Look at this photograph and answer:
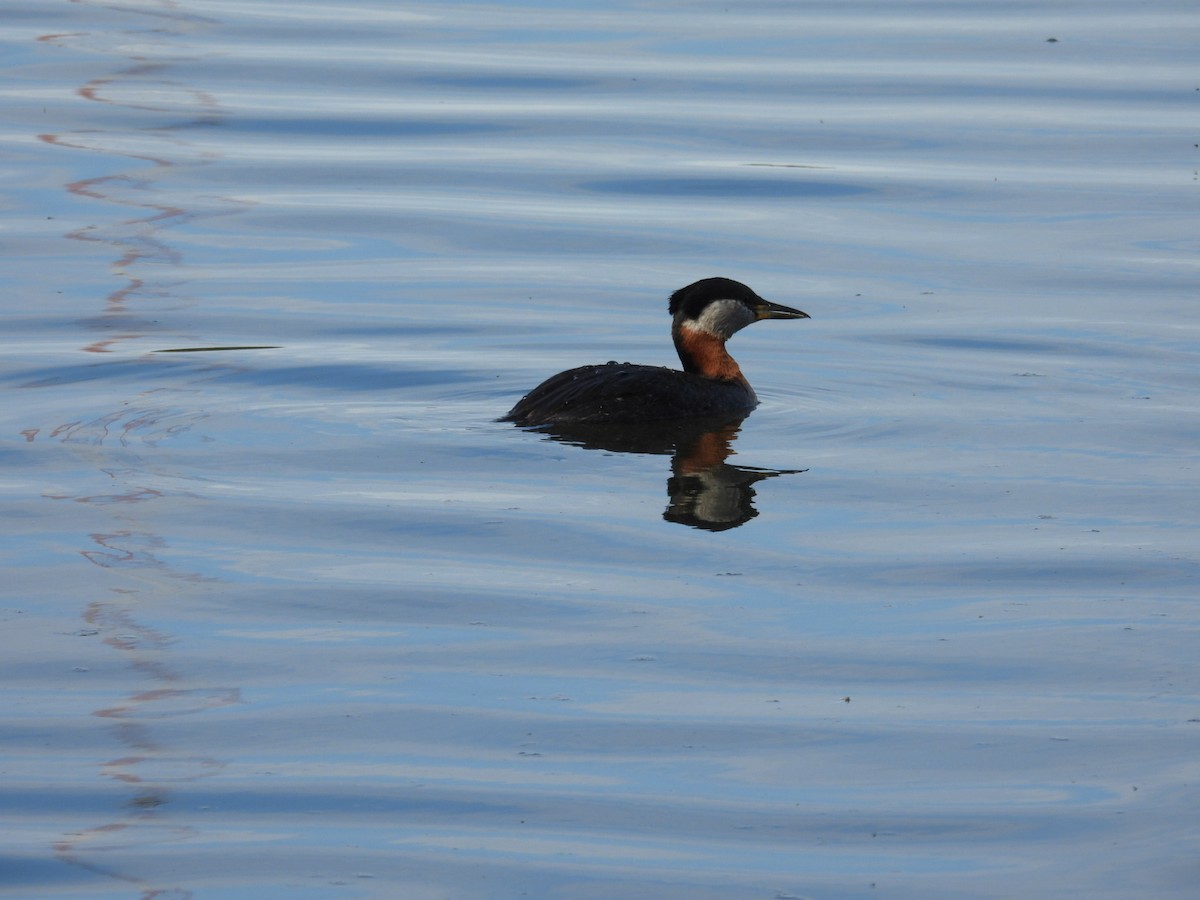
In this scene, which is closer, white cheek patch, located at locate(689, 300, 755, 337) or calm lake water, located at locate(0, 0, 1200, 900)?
calm lake water, located at locate(0, 0, 1200, 900)

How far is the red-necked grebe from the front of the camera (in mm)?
10164

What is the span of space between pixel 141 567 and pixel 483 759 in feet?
7.62

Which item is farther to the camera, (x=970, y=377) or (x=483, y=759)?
(x=970, y=377)

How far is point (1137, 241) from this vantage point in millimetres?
14422

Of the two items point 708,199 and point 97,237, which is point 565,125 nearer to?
point 708,199

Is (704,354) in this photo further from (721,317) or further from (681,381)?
(681,381)

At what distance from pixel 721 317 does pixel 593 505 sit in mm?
2638

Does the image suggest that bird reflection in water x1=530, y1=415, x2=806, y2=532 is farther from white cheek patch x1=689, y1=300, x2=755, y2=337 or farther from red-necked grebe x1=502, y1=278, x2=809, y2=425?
white cheek patch x1=689, y1=300, x2=755, y2=337

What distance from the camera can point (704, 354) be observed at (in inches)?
440

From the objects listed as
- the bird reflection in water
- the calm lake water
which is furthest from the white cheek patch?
the bird reflection in water

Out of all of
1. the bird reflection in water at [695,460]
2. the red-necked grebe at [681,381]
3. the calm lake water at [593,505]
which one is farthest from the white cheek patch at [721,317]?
the bird reflection in water at [695,460]

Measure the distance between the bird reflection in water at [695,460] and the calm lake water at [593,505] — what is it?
41 mm

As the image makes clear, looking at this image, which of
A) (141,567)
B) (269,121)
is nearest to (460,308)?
(141,567)

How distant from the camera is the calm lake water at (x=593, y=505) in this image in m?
5.73
